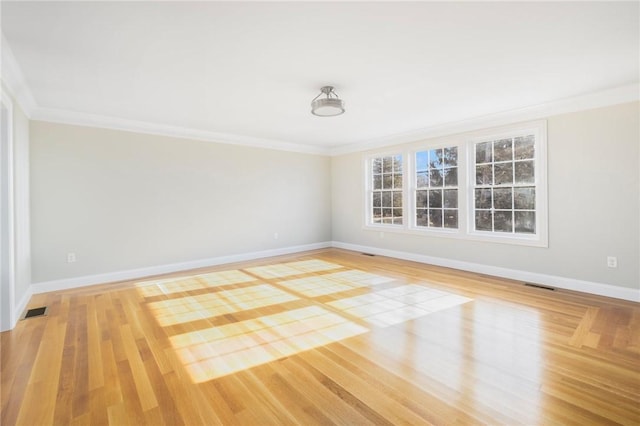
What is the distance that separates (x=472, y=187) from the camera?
497cm

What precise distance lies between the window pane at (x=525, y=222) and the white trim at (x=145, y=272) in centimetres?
427

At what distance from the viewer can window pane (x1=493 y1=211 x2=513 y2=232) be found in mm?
4559

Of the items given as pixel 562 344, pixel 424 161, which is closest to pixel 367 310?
pixel 562 344

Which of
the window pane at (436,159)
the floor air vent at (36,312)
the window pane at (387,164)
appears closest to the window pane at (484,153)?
the window pane at (436,159)

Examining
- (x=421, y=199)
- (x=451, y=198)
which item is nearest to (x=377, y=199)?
(x=421, y=199)

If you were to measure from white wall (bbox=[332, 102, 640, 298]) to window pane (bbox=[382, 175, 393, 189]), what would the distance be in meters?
2.35

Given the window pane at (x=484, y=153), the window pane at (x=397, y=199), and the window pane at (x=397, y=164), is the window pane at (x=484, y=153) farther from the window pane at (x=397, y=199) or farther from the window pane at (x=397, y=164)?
the window pane at (x=397, y=199)

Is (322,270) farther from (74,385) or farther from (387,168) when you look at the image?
(74,385)

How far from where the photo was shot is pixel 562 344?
2.47m

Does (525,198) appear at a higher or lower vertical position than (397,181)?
lower

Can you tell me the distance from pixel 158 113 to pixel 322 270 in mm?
3494

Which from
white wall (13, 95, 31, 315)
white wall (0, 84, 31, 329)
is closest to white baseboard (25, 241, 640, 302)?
white wall (13, 95, 31, 315)

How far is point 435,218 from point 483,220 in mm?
850

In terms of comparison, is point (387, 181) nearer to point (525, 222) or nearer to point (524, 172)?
point (524, 172)
